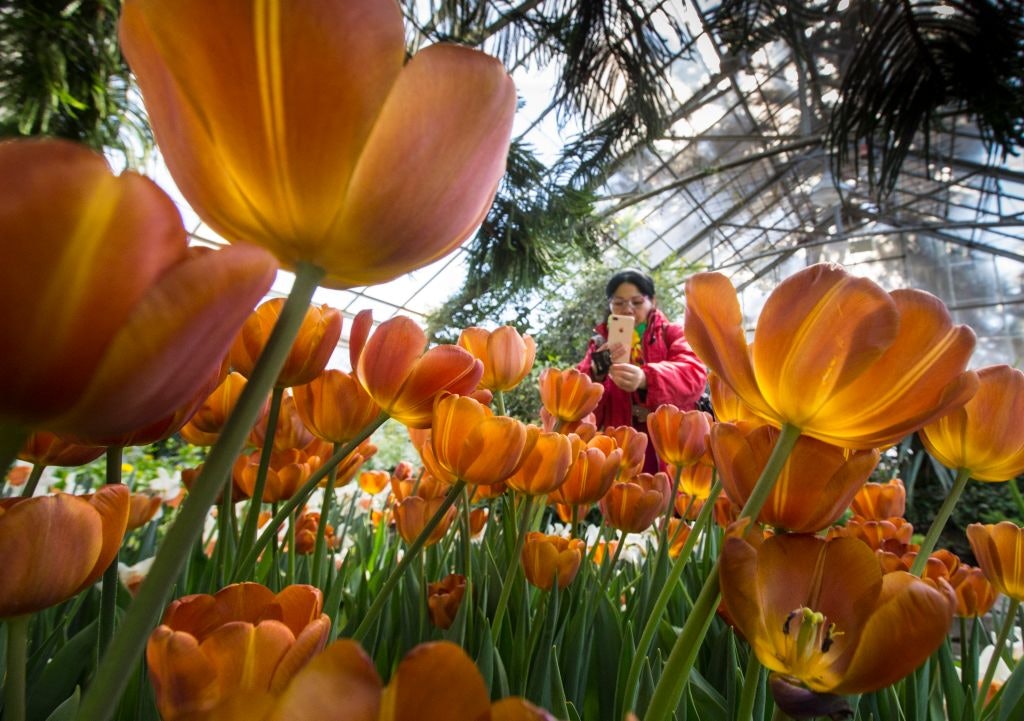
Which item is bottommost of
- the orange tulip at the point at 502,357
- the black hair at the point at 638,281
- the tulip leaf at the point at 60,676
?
the tulip leaf at the point at 60,676

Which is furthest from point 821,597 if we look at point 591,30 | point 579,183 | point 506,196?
point 579,183

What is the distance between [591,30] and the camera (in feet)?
3.93

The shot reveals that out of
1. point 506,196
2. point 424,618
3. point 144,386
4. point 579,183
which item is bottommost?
point 424,618

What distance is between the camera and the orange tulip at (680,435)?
0.39 metres

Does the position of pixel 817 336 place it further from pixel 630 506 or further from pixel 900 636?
pixel 630 506

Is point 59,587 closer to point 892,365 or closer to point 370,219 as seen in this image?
point 370,219

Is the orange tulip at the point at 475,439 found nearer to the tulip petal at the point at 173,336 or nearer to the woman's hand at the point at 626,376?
the tulip petal at the point at 173,336

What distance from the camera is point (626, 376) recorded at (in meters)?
1.07

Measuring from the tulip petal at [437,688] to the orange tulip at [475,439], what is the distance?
159 millimetres

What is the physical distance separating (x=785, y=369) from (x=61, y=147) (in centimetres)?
17

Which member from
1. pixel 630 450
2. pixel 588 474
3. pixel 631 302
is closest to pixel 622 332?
pixel 631 302

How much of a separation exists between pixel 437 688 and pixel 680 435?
0.34m

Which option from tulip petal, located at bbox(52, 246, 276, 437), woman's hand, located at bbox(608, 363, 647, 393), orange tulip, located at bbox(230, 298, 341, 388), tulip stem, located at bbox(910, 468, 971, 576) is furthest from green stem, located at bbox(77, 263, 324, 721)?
woman's hand, located at bbox(608, 363, 647, 393)

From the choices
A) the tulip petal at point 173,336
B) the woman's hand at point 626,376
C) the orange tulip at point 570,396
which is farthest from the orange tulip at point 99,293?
the woman's hand at point 626,376
